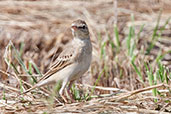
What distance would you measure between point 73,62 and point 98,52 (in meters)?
2.86

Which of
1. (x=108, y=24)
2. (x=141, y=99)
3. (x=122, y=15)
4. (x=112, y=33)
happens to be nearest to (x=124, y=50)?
(x=112, y=33)

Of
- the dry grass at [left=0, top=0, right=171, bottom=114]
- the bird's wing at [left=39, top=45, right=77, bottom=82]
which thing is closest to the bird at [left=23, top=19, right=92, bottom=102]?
the bird's wing at [left=39, top=45, right=77, bottom=82]

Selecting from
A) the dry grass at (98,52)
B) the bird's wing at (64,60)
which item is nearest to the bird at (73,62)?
the bird's wing at (64,60)

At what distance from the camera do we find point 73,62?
Answer: 493 cm

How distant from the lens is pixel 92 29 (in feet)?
28.9

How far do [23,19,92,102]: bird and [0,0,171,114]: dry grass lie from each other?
0.23 m

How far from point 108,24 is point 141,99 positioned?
5238 mm

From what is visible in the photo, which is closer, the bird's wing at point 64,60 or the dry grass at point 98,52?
the dry grass at point 98,52

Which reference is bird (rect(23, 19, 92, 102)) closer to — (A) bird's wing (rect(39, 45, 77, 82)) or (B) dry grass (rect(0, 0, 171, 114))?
(A) bird's wing (rect(39, 45, 77, 82))

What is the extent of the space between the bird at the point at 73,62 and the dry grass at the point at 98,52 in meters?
0.23

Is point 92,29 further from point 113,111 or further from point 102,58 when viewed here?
point 113,111

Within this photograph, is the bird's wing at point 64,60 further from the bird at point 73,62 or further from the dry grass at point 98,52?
the dry grass at point 98,52

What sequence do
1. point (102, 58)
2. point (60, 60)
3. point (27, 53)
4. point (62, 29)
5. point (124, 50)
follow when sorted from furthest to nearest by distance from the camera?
1. point (62, 29)
2. point (27, 53)
3. point (124, 50)
4. point (102, 58)
5. point (60, 60)

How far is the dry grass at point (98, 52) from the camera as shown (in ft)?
14.7
